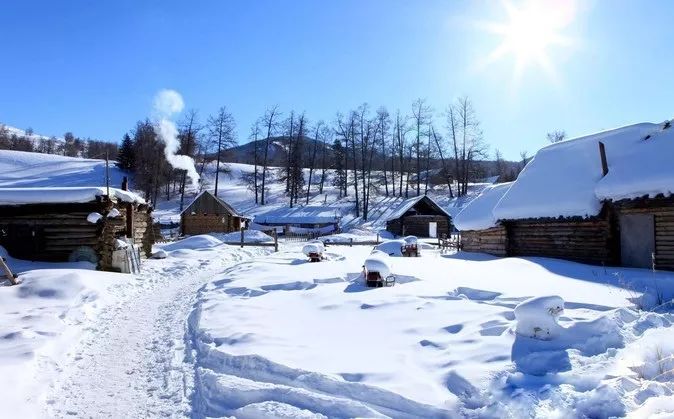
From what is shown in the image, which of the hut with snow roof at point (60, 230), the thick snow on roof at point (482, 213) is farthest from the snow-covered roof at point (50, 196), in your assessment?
the thick snow on roof at point (482, 213)

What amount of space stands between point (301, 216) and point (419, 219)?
13.2 meters

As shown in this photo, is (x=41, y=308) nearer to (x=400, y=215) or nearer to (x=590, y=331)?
(x=590, y=331)

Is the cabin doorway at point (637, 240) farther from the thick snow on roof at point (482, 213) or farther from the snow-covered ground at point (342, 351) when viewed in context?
the thick snow on roof at point (482, 213)

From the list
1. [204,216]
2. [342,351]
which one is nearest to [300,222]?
[204,216]

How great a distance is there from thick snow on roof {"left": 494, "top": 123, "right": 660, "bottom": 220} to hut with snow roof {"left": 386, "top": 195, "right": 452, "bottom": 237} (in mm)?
21518

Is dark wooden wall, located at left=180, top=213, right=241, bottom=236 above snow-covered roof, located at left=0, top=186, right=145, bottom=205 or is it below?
below

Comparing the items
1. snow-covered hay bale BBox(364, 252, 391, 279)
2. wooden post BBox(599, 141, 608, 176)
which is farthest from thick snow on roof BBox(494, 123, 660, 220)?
snow-covered hay bale BBox(364, 252, 391, 279)

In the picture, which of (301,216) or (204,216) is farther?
(301,216)

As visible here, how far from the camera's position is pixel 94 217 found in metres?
17.1

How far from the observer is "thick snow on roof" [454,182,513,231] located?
819 inches

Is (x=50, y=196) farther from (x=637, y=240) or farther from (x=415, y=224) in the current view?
(x=415, y=224)

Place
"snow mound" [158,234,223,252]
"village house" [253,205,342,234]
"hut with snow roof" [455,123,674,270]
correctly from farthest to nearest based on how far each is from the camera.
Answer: "village house" [253,205,342,234] < "snow mound" [158,234,223,252] < "hut with snow roof" [455,123,674,270]

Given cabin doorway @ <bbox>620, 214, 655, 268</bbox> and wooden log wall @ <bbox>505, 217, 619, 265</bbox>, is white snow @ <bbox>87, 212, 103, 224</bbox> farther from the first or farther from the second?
cabin doorway @ <bbox>620, 214, 655, 268</bbox>

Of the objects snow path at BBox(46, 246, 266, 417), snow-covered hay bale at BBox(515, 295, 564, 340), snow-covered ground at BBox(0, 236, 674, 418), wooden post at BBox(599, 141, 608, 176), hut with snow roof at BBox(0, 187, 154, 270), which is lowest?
snow path at BBox(46, 246, 266, 417)
